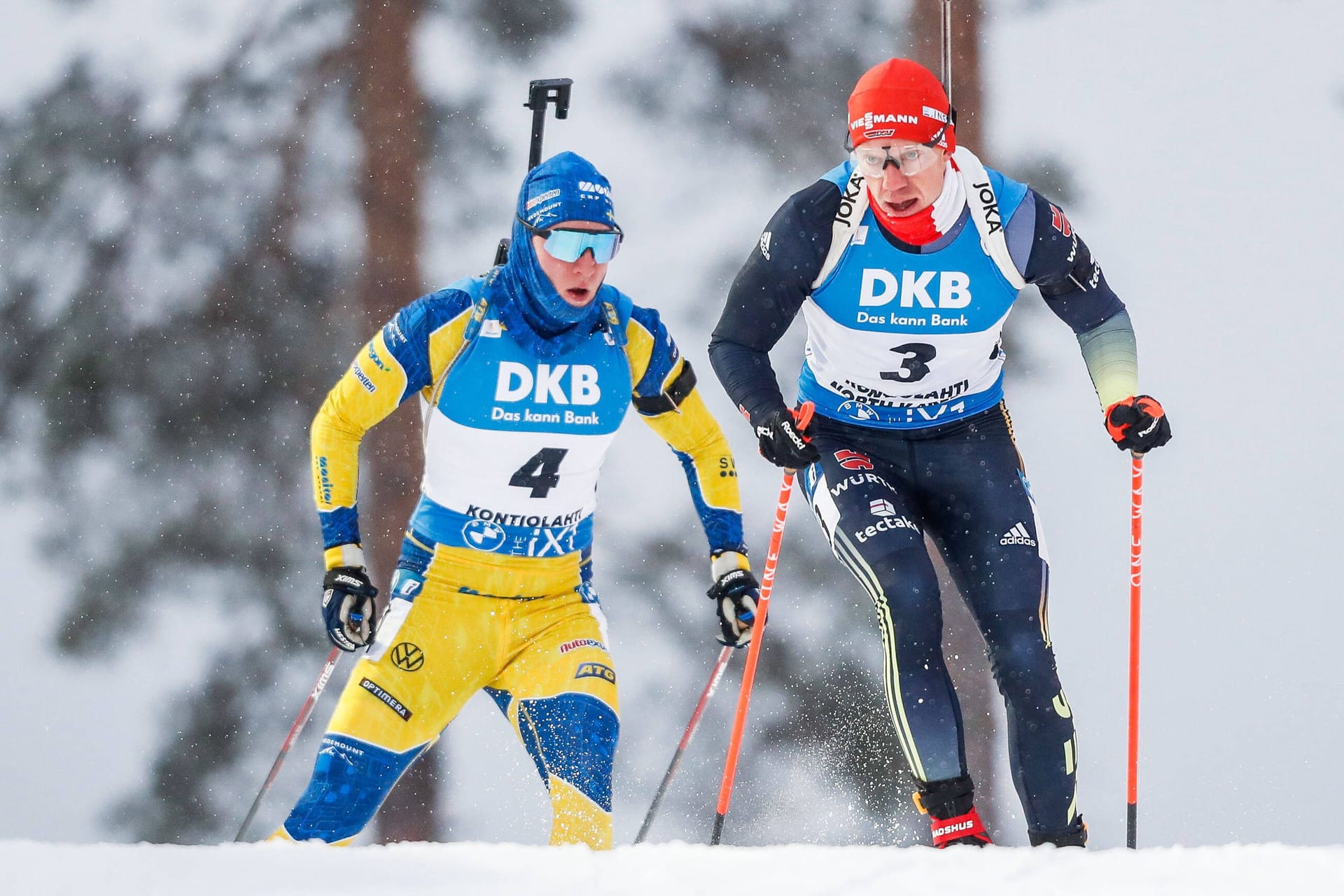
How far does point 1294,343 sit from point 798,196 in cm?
600

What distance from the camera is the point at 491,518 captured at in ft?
14.1

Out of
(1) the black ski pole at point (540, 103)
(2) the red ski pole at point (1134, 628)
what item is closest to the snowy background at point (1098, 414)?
(1) the black ski pole at point (540, 103)

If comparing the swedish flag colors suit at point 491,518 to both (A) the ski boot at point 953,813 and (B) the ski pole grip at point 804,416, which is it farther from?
(A) the ski boot at point 953,813

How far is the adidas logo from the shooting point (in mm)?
3934

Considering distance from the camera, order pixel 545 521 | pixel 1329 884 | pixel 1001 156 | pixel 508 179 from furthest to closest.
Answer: pixel 508 179, pixel 1001 156, pixel 545 521, pixel 1329 884

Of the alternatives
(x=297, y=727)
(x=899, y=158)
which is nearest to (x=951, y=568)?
(x=899, y=158)

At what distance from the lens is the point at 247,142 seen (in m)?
9.35

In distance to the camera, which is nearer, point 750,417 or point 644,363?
point 750,417

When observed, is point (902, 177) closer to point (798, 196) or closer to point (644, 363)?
point (798, 196)

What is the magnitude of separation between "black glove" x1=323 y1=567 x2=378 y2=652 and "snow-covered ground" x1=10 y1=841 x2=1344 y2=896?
158 centimetres

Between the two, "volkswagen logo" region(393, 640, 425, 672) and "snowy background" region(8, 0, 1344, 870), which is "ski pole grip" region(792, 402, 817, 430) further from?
"snowy background" region(8, 0, 1344, 870)

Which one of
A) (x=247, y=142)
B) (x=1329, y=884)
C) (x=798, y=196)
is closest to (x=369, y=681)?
(x=798, y=196)

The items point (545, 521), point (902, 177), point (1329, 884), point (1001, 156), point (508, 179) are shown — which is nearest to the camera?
point (1329, 884)

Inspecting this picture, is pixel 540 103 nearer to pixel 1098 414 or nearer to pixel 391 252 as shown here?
pixel 391 252
